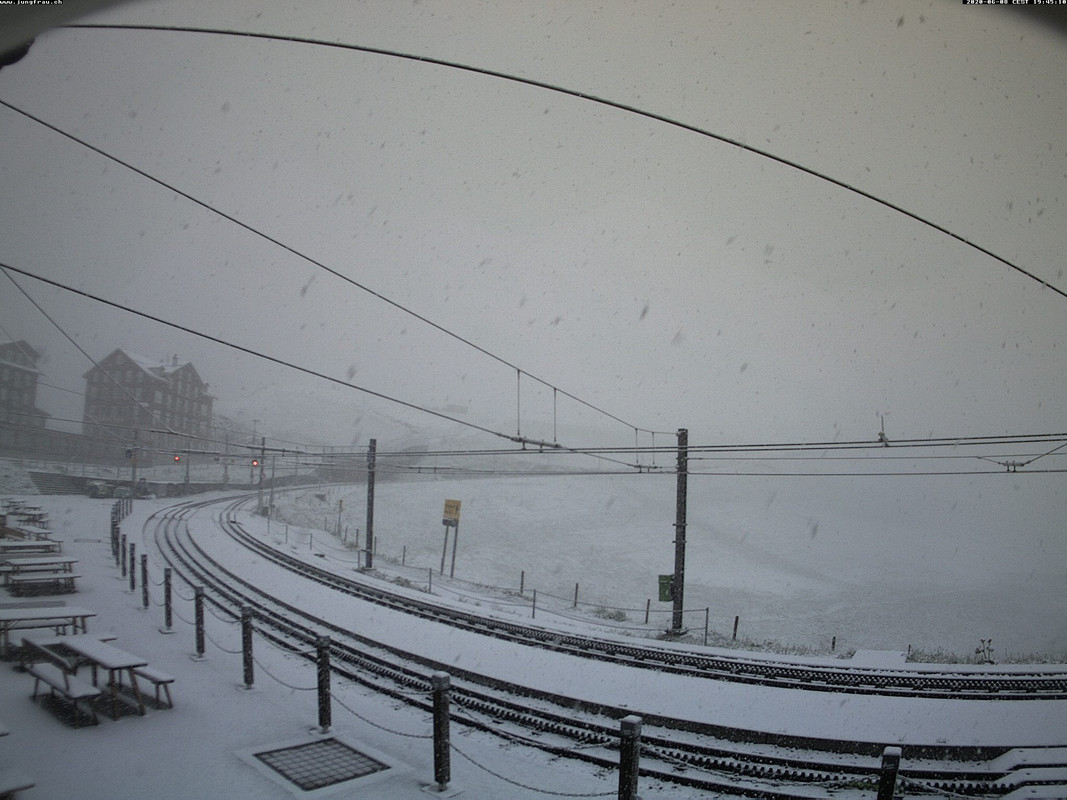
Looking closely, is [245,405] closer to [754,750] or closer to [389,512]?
[389,512]

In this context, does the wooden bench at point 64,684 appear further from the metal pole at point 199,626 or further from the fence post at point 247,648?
the metal pole at point 199,626

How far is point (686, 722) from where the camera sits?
28.1 ft

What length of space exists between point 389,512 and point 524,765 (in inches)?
1836

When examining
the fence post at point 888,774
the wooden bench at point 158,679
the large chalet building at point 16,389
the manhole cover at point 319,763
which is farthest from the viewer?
the large chalet building at point 16,389

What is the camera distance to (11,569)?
14328mm

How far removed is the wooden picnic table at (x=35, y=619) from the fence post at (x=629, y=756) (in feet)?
30.5

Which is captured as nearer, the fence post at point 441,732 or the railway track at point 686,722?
the fence post at point 441,732

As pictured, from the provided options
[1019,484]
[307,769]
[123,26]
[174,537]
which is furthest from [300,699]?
[1019,484]

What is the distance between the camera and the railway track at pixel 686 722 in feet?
23.1

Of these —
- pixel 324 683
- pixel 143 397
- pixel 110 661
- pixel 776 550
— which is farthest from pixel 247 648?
pixel 143 397

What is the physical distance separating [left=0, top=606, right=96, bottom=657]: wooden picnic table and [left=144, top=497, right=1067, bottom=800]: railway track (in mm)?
3322

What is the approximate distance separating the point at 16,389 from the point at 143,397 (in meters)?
15.4

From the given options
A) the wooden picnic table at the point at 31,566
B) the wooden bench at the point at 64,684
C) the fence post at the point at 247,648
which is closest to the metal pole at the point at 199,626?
the fence post at the point at 247,648

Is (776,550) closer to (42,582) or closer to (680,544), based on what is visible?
(680,544)
